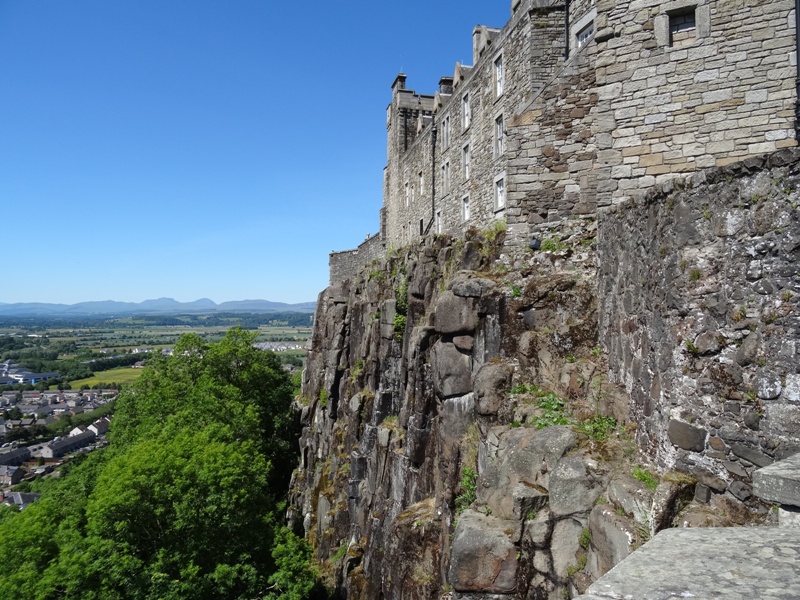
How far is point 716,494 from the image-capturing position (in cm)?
664

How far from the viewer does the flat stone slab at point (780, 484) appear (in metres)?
4.47

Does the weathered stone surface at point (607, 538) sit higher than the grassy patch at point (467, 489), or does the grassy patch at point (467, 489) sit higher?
the weathered stone surface at point (607, 538)

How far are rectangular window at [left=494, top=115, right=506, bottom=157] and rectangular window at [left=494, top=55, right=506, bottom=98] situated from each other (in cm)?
107

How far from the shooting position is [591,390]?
10.4 metres

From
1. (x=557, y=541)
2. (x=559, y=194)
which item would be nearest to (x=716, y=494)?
(x=557, y=541)

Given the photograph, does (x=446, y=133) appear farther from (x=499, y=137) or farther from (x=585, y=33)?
(x=585, y=33)

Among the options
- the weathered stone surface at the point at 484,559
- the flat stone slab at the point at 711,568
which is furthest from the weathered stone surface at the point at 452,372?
the flat stone slab at the point at 711,568

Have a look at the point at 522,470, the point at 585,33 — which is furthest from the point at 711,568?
the point at 585,33

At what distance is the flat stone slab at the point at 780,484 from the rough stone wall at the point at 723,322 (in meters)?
1.49

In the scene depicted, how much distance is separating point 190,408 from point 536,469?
25768mm

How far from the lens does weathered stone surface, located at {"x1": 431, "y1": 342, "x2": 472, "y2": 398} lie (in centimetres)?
1405

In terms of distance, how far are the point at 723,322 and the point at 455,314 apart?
317 inches

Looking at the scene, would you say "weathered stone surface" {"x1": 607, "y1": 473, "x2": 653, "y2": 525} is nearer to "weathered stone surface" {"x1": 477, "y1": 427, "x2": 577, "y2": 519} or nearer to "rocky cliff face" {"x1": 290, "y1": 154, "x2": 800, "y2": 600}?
"rocky cliff face" {"x1": 290, "y1": 154, "x2": 800, "y2": 600}

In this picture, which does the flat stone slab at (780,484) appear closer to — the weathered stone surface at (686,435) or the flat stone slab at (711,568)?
the flat stone slab at (711,568)
